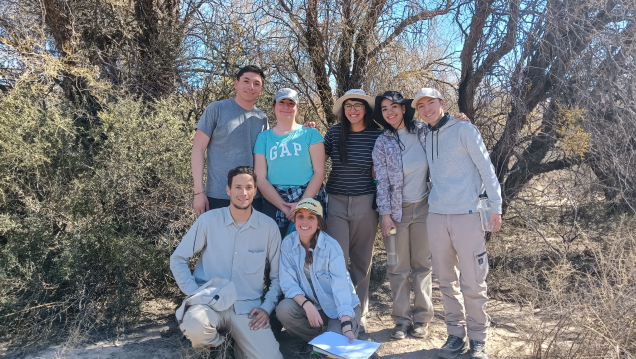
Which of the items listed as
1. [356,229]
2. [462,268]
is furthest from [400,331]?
[356,229]

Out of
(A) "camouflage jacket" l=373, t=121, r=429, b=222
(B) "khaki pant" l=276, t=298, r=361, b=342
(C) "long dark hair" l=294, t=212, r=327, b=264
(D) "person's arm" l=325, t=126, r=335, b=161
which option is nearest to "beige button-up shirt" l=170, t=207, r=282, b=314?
(B) "khaki pant" l=276, t=298, r=361, b=342

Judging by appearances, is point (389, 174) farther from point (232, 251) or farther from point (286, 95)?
point (232, 251)

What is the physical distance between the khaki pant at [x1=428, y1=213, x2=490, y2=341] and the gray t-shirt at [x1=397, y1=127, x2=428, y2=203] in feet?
0.81

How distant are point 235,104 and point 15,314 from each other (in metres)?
2.47

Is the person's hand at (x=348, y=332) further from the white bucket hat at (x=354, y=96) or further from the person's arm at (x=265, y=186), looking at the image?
the white bucket hat at (x=354, y=96)

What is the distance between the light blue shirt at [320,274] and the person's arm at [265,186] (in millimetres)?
254

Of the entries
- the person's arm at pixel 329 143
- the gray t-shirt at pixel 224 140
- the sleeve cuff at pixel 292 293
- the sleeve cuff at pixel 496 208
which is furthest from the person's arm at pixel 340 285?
the sleeve cuff at pixel 496 208

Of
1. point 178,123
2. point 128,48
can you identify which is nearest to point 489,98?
point 178,123

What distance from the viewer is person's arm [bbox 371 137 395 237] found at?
3.35m

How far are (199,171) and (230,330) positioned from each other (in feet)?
4.02

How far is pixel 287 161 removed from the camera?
3311mm

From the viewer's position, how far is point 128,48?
17.4 feet

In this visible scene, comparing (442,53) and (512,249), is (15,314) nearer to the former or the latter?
(512,249)

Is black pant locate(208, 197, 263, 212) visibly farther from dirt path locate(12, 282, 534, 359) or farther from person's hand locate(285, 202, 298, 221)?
dirt path locate(12, 282, 534, 359)
